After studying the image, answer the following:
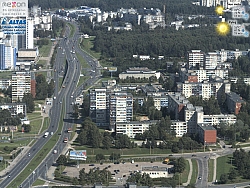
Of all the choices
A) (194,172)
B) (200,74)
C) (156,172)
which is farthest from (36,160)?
(200,74)

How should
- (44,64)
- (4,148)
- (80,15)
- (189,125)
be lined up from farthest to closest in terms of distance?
1. (80,15)
2. (44,64)
3. (189,125)
4. (4,148)

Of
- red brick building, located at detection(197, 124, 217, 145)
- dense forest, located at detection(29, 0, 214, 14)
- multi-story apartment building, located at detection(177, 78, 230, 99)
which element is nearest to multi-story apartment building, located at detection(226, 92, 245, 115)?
multi-story apartment building, located at detection(177, 78, 230, 99)

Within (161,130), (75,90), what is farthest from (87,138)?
(75,90)

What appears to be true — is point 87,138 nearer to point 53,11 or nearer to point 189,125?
point 189,125

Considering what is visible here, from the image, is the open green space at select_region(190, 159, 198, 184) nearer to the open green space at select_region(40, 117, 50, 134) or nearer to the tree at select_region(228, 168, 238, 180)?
the tree at select_region(228, 168, 238, 180)

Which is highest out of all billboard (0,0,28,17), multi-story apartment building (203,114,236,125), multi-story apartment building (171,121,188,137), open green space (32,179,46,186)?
billboard (0,0,28,17)

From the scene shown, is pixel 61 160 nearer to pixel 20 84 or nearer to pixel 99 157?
pixel 99 157

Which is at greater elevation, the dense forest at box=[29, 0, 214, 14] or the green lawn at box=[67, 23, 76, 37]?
the dense forest at box=[29, 0, 214, 14]
